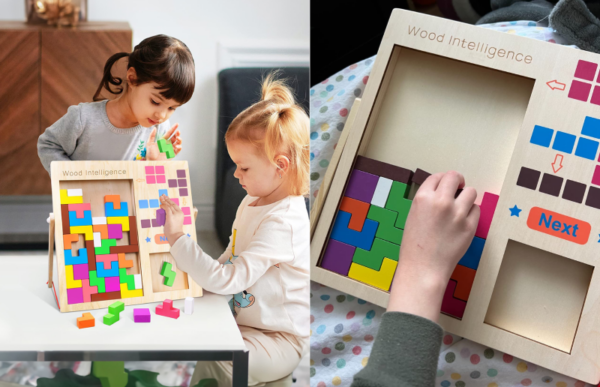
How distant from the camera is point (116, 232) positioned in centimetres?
58

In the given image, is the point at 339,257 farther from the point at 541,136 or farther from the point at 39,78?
the point at 39,78

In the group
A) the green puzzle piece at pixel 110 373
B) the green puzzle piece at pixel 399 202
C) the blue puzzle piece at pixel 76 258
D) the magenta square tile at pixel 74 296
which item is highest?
the green puzzle piece at pixel 399 202

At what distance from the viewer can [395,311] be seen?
556 mm

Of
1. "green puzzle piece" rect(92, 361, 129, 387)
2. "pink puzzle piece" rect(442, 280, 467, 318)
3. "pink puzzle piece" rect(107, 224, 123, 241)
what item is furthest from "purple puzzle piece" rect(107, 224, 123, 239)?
"pink puzzle piece" rect(442, 280, 467, 318)

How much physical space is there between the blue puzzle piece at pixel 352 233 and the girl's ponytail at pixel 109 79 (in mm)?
321

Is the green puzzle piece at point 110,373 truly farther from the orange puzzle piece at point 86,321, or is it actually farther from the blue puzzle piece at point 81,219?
the blue puzzle piece at point 81,219

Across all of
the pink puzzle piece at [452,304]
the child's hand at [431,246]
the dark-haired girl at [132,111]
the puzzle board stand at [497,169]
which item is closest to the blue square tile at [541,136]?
the puzzle board stand at [497,169]

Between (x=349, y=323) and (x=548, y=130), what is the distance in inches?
14.4

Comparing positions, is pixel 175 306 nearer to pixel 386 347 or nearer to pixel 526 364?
pixel 386 347

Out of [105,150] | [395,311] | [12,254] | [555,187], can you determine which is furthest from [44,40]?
[555,187]

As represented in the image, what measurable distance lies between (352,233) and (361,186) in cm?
6

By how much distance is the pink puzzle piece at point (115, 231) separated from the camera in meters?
0.58

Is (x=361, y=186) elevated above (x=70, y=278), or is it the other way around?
(x=361, y=186)

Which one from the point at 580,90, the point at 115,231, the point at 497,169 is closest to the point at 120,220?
the point at 115,231
